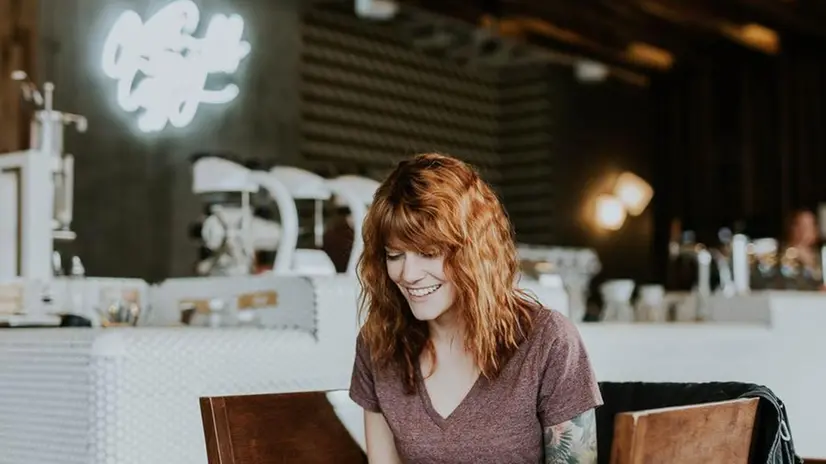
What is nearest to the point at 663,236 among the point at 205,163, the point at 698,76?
the point at 698,76

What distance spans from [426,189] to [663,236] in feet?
27.5

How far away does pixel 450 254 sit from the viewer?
1.97 m

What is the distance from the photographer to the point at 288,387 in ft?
8.39

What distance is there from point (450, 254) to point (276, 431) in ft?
1.49

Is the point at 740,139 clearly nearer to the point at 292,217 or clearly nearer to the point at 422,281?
the point at 292,217

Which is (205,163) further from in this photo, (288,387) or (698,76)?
(698,76)

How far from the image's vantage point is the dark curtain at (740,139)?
9.10 m

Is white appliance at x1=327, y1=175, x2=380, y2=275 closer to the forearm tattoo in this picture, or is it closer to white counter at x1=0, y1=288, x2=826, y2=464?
→ white counter at x1=0, y1=288, x2=826, y2=464

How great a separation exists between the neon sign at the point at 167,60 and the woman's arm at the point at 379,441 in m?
3.41

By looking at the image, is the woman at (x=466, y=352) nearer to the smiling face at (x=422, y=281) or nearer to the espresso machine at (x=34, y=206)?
the smiling face at (x=422, y=281)

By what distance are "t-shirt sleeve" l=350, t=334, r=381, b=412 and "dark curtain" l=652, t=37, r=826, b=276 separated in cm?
771

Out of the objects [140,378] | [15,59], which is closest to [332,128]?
[15,59]

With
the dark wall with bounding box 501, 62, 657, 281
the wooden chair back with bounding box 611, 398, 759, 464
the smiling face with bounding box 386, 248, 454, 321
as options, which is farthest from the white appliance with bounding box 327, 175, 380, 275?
the dark wall with bounding box 501, 62, 657, 281

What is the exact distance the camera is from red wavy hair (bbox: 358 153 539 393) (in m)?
1.95
